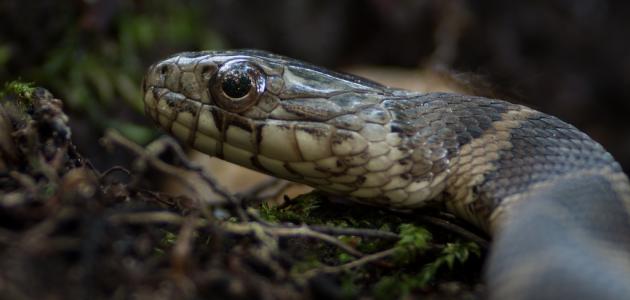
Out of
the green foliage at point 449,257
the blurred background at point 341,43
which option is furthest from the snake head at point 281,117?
the blurred background at point 341,43

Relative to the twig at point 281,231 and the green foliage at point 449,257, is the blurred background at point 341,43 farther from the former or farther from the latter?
the twig at point 281,231

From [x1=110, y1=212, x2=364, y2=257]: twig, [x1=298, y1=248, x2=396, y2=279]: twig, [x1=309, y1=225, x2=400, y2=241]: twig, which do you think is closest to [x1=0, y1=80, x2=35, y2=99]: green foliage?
[x1=110, y1=212, x2=364, y2=257]: twig

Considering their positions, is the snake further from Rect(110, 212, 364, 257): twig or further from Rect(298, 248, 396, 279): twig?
Rect(110, 212, 364, 257): twig

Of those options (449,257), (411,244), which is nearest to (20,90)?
(411,244)

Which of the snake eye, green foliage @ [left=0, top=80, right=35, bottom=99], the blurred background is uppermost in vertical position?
the snake eye

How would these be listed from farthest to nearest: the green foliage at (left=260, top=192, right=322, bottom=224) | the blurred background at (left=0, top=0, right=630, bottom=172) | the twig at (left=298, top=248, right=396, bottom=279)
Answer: the blurred background at (left=0, top=0, right=630, bottom=172)
the green foliage at (left=260, top=192, right=322, bottom=224)
the twig at (left=298, top=248, right=396, bottom=279)

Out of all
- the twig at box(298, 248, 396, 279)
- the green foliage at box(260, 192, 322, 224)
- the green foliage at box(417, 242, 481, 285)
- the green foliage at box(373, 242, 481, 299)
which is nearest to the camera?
the twig at box(298, 248, 396, 279)

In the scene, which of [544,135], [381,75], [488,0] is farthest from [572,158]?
[488,0]
